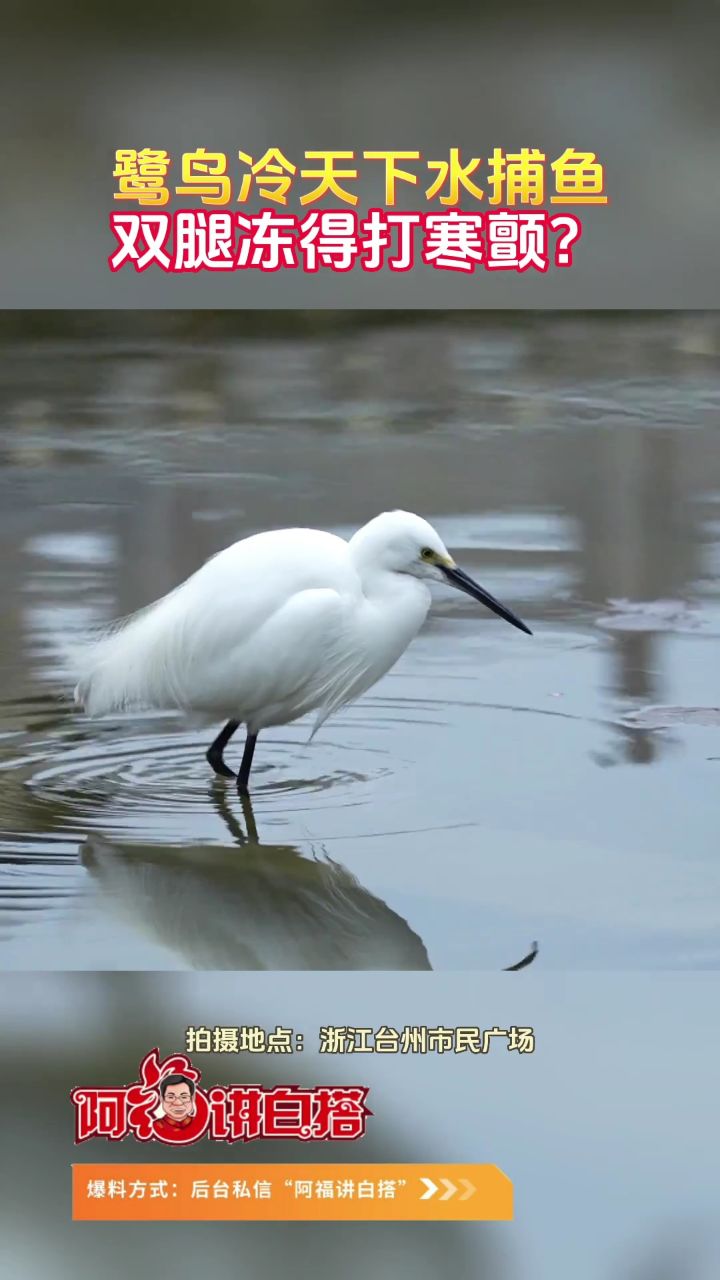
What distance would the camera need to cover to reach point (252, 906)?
349cm

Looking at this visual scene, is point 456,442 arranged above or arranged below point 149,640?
above

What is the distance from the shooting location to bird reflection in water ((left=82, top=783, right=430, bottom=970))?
331 centimetres

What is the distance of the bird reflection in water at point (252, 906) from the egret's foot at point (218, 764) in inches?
15.5

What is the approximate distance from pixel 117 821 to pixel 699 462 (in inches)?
157

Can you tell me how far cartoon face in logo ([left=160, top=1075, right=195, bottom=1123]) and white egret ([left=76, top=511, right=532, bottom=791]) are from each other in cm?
122

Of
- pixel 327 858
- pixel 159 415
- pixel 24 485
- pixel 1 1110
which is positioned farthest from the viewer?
pixel 159 415

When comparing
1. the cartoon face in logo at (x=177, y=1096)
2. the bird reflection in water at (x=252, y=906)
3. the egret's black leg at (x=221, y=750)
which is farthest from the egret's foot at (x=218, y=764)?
the cartoon face in logo at (x=177, y=1096)

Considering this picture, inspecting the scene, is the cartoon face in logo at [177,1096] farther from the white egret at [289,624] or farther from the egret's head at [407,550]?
the egret's head at [407,550]

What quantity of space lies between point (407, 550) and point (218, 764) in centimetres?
63

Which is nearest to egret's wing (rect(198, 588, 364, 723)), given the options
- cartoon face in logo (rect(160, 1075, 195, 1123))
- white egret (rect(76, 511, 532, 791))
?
white egret (rect(76, 511, 532, 791))

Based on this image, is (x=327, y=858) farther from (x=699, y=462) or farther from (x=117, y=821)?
(x=699, y=462)

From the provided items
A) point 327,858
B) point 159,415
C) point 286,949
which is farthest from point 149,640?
point 159,415

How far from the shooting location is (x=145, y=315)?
10.2m

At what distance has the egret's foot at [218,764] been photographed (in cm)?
423
